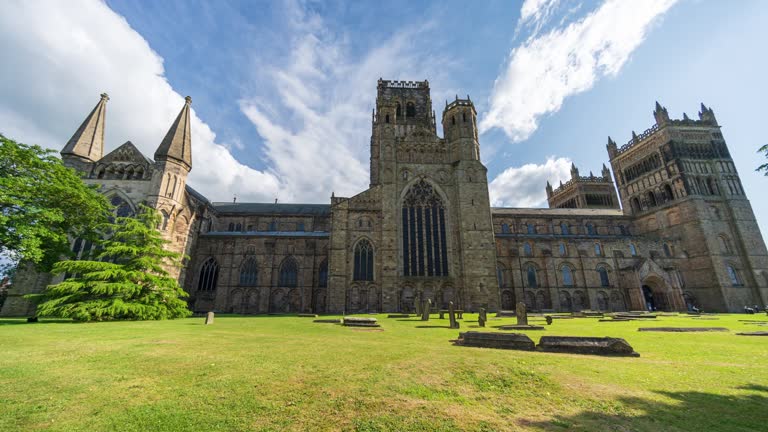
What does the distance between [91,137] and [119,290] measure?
877 inches

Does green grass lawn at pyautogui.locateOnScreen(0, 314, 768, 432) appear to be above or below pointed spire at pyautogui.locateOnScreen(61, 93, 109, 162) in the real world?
below

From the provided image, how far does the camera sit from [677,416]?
373 centimetres

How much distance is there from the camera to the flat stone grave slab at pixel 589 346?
7.35 meters

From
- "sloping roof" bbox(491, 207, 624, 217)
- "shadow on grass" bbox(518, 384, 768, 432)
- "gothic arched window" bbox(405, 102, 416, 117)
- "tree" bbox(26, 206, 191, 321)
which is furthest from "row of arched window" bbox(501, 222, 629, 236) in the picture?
"shadow on grass" bbox(518, 384, 768, 432)

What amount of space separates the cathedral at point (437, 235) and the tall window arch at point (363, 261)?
143 mm

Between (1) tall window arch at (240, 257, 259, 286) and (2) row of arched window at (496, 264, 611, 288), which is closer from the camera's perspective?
(1) tall window arch at (240, 257, 259, 286)

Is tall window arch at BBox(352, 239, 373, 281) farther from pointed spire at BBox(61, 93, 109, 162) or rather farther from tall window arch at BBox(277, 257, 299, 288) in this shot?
pointed spire at BBox(61, 93, 109, 162)

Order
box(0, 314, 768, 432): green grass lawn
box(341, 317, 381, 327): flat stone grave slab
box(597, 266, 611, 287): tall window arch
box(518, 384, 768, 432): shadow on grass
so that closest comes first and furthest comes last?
box(518, 384, 768, 432): shadow on grass
box(0, 314, 768, 432): green grass lawn
box(341, 317, 381, 327): flat stone grave slab
box(597, 266, 611, 287): tall window arch

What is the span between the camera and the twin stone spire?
28.5 m

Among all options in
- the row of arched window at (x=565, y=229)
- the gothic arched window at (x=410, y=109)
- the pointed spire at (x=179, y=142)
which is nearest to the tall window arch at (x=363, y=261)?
the pointed spire at (x=179, y=142)

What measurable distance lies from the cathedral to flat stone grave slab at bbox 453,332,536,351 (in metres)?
19.6

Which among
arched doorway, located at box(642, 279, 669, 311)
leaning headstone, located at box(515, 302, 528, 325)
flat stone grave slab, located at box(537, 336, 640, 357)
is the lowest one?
flat stone grave slab, located at box(537, 336, 640, 357)

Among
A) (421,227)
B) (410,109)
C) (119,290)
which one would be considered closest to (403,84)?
(410,109)

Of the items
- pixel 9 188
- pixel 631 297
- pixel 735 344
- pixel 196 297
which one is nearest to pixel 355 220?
pixel 196 297
